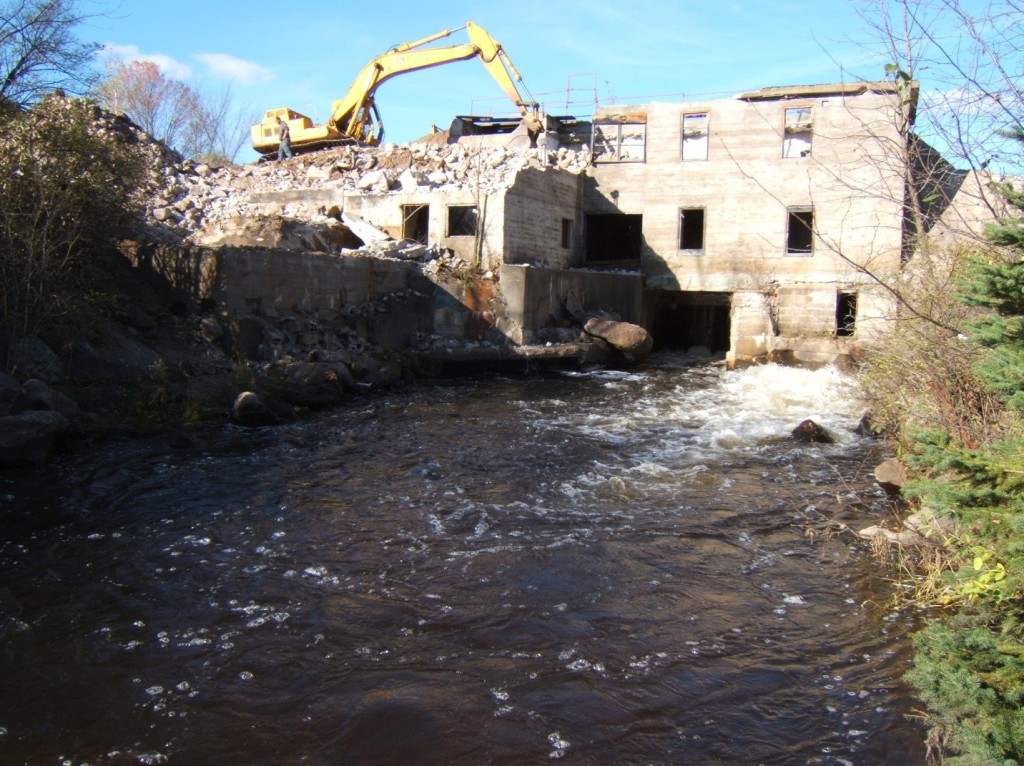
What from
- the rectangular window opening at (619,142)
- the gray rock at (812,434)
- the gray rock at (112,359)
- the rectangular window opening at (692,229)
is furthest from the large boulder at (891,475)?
the rectangular window opening at (619,142)

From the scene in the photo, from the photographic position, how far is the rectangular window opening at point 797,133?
20.0 meters

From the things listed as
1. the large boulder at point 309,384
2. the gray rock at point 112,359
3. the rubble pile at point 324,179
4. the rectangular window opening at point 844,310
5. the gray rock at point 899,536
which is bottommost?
the gray rock at point 899,536

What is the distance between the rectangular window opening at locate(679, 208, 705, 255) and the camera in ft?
72.8

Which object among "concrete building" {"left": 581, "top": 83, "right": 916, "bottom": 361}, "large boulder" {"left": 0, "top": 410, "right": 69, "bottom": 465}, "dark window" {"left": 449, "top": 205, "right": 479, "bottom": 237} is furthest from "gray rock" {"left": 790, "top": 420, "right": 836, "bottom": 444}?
"dark window" {"left": 449, "top": 205, "right": 479, "bottom": 237}

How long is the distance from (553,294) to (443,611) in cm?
1369

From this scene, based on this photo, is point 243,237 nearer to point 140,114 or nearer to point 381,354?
point 381,354

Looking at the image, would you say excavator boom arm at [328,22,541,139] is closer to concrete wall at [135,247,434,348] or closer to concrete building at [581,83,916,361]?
concrete building at [581,83,916,361]

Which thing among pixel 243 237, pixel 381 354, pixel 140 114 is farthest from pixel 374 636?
pixel 140 114

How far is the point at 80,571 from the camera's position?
601 centimetres

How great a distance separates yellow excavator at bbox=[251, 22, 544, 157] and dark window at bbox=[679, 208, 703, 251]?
4987 millimetres

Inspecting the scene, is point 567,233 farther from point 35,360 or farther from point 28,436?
point 28,436

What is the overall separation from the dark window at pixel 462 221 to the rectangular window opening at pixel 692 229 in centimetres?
587

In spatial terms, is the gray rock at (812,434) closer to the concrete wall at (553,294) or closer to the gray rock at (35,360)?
the concrete wall at (553,294)

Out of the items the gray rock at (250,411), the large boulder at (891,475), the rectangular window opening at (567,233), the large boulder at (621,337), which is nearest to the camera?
the large boulder at (891,475)
